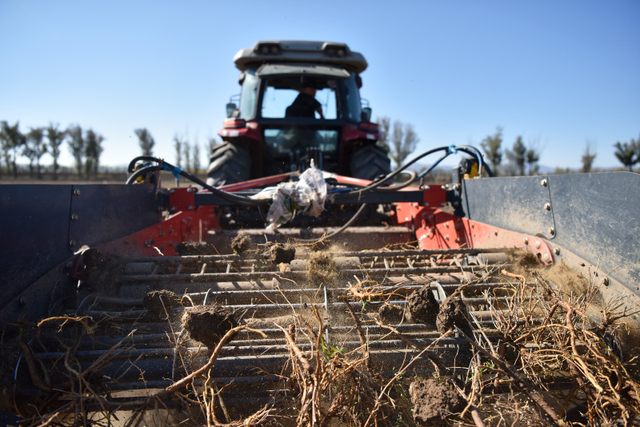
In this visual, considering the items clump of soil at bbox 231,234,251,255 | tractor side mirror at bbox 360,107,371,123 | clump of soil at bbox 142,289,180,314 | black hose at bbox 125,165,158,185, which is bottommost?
clump of soil at bbox 142,289,180,314

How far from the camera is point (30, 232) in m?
1.65

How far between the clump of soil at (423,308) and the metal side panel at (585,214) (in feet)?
2.55

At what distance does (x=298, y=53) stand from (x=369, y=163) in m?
1.63

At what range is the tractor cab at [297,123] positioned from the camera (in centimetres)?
435

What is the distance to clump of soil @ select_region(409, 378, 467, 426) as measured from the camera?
3.72 ft

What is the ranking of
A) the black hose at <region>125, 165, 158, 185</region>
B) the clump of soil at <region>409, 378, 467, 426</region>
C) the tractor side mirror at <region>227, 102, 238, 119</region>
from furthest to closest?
the tractor side mirror at <region>227, 102, 238, 119</region>, the black hose at <region>125, 165, 158, 185</region>, the clump of soil at <region>409, 378, 467, 426</region>

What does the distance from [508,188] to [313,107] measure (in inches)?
116

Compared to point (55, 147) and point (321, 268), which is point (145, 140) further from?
point (321, 268)

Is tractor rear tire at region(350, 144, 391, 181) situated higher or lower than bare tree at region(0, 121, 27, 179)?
lower

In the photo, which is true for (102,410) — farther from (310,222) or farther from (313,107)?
(313,107)

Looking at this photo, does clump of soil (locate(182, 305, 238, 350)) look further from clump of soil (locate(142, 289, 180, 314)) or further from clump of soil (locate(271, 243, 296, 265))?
clump of soil (locate(271, 243, 296, 265))

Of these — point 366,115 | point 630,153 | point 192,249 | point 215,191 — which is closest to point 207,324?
point 192,249

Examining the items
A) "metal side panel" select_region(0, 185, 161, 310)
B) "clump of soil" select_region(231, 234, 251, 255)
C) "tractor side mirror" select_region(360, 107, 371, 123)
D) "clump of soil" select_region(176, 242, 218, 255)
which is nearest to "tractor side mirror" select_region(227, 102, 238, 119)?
"tractor side mirror" select_region(360, 107, 371, 123)

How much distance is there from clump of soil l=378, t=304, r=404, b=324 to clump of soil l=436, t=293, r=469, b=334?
0.56 ft
